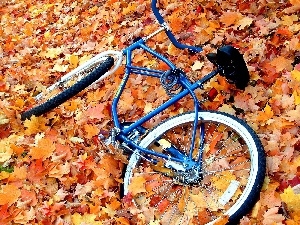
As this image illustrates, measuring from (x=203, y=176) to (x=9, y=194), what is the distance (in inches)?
72.4

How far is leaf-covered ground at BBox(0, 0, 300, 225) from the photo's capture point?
136 inches

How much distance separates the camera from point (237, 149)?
3.50m

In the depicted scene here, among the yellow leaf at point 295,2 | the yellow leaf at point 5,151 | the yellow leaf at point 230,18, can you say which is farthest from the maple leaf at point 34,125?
the yellow leaf at point 295,2

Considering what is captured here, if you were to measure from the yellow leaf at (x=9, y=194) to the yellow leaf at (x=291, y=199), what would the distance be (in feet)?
7.81

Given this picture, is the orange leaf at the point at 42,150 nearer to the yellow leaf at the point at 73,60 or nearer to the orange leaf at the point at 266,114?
the yellow leaf at the point at 73,60

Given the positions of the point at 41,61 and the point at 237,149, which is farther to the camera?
the point at 41,61

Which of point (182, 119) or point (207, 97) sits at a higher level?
point (182, 119)

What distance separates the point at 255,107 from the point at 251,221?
1245mm

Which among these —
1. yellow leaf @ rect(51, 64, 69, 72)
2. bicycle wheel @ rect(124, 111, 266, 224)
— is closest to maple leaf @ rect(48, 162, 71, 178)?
bicycle wheel @ rect(124, 111, 266, 224)

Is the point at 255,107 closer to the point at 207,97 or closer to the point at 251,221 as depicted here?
the point at 207,97

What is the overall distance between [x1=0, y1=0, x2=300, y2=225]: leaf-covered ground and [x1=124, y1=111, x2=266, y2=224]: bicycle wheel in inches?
6.9

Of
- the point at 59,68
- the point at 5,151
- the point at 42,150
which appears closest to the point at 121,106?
the point at 42,150

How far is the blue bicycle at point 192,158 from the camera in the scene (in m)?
3.17

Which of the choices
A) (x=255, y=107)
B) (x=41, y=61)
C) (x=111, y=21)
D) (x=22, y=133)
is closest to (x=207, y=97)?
(x=255, y=107)
